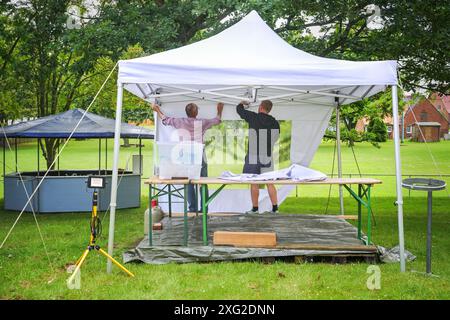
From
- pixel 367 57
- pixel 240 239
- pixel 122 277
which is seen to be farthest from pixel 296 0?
pixel 122 277

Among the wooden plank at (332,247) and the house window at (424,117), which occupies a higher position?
the house window at (424,117)

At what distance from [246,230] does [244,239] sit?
81 cm

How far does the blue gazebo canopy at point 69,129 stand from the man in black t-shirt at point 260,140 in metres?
2.74

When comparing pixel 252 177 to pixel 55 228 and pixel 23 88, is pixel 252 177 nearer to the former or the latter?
pixel 55 228

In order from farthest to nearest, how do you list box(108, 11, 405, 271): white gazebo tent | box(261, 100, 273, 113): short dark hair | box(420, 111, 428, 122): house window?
box(420, 111, 428, 122): house window
box(261, 100, 273, 113): short dark hair
box(108, 11, 405, 271): white gazebo tent

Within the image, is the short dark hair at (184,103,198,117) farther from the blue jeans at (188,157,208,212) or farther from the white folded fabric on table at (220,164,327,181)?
the white folded fabric on table at (220,164,327,181)

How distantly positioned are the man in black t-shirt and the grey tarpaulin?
0.43 metres

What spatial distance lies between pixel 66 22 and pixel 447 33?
790 centimetres

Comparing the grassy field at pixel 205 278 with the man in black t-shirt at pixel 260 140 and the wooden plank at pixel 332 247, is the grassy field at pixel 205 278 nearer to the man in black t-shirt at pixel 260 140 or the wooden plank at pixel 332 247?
the wooden plank at pixel 332 247

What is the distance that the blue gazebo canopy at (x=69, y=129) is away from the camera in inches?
423

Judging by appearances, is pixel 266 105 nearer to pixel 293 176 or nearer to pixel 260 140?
pixel 260 140

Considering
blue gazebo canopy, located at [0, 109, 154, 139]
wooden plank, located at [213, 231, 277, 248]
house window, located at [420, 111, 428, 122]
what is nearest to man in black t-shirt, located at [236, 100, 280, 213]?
wooden plank, located at [213, 231, 277, 248]

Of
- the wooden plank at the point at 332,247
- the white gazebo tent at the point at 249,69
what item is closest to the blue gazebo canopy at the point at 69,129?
the white gazebo tent at the point at 249,69

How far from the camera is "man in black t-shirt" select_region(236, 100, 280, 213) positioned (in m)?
8.93
